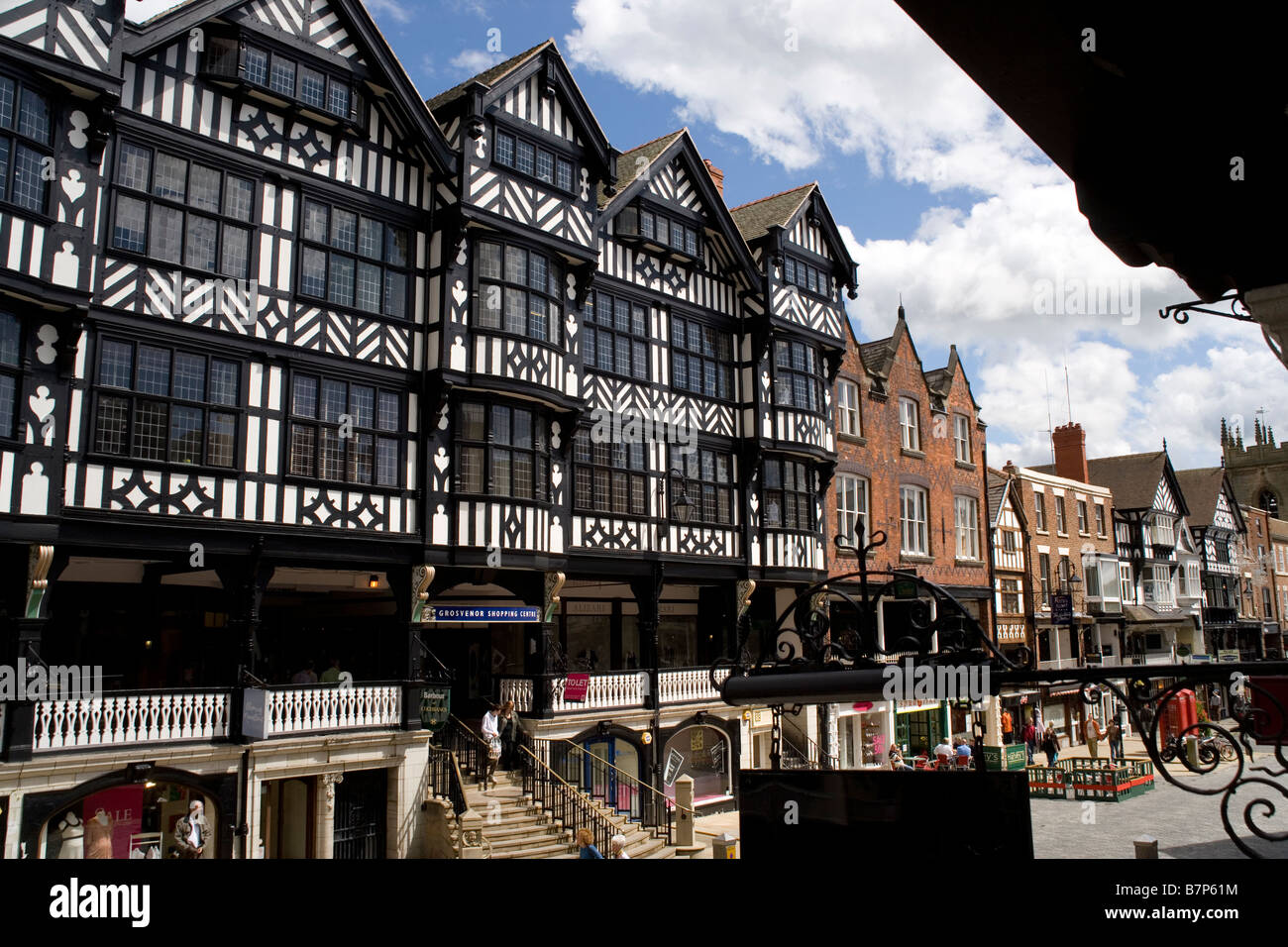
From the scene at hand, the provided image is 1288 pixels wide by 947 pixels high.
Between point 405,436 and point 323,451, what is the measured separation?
5.77 feet

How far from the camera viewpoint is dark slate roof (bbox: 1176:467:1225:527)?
63500mm

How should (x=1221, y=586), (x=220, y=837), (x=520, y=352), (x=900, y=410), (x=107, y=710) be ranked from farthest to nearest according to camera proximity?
(x=1221, y=586) → (x=900, y=410) → (x=520, y=352) → (x=220, y=837) → (x=107, y=710)

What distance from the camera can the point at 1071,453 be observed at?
48719mm

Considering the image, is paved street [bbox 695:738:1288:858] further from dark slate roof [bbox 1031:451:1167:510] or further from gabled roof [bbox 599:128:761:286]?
dark slate roof [bbox 1031:451:1167:510]

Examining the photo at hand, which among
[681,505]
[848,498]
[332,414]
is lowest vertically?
[681,505]

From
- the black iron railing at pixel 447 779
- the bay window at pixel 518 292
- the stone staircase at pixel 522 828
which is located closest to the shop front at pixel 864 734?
the stone staircase at pixel 522 828

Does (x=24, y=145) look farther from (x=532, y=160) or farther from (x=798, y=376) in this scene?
(x=798, y=376)

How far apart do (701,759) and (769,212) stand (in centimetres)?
1636

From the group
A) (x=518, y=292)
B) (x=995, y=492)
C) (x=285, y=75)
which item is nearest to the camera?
(x=285, y=75)

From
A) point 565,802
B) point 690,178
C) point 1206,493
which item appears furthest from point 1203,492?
point 565,802

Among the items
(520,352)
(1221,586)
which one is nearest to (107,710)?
(520,352)

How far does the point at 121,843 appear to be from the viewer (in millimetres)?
15656

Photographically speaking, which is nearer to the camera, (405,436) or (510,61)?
(405,436)
